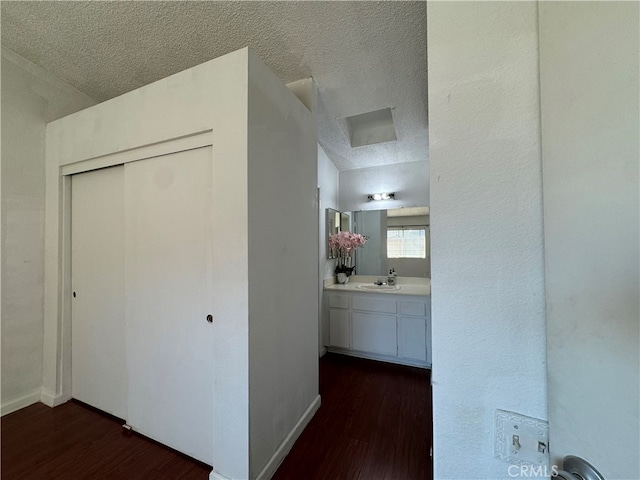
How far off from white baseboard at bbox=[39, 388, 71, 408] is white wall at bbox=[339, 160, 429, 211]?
341 cm

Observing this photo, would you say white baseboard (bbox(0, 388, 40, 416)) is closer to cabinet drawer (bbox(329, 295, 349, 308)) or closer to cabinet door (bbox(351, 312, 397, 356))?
cabinet drawer (bbox(329, 295, 349, 308))

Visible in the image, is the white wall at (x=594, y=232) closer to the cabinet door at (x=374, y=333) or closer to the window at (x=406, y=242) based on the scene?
the cabinet door at (x=374, y=333)

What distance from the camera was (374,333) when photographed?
2.74m

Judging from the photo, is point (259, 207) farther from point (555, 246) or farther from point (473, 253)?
point (555, 246)

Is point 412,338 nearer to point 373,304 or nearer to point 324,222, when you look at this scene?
point 373,304

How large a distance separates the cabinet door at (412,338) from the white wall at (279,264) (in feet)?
3.67

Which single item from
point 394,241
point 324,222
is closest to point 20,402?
point 324,222

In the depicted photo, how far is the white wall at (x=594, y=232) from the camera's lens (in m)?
0.34

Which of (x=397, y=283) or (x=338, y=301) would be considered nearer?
(x=338, y=301)

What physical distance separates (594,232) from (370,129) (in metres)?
2.67

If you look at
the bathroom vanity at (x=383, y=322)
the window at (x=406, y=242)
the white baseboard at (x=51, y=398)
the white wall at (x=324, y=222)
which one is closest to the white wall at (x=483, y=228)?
the bathroom vanity at (x=383, y=322)

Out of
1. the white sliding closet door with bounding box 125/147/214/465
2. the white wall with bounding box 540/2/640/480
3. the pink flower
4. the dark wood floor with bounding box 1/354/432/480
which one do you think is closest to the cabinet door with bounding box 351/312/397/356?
the dark wood floor with bounding box 1/354/432/480

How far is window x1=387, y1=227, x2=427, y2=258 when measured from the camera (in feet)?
10.1

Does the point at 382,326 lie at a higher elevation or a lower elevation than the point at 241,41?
lower
